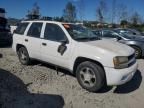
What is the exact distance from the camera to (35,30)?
24.6 ft

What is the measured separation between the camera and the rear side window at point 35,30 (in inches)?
287

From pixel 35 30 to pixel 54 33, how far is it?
1.10 m

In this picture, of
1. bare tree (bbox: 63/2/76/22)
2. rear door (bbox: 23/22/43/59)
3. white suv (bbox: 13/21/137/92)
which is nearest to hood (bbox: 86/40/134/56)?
white suv (bbox: 13/21/137/92)

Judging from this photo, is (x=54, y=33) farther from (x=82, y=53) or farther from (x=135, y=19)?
(x=135, y=19)

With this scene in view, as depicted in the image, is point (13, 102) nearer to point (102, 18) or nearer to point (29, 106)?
point (29, 106)

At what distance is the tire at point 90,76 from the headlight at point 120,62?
0.41 meters

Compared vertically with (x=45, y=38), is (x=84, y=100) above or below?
below

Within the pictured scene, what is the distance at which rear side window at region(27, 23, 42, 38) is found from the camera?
729 cm

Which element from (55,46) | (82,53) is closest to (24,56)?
(55,46)

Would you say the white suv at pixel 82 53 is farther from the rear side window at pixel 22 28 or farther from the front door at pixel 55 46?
the rear side window at pixel 22 28

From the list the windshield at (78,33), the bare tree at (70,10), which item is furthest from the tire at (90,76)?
the bare tree at (70,10)

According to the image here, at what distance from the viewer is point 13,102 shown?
4.98 m

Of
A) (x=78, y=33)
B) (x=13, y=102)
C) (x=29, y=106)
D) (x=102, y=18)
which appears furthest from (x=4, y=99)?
(x=102, y=18)

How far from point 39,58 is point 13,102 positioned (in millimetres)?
2455
